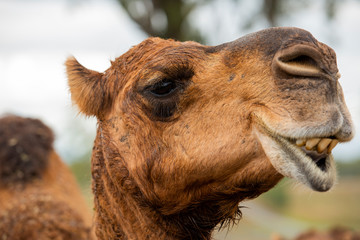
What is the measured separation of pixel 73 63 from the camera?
3.34 meters

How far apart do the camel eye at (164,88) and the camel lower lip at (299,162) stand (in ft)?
2.20

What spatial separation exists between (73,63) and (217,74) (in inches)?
50.4

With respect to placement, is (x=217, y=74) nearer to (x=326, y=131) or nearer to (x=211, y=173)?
(x=211, y=173)

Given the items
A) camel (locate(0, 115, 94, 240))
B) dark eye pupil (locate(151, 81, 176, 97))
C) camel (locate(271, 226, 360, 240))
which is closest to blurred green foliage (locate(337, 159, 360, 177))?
camel (locate(271, 226, 360, 240))

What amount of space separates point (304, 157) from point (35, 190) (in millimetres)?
3510

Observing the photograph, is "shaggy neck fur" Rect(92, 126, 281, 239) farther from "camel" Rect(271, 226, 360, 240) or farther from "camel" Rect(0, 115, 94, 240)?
"camel" Rect(271, 226, 360, 240)

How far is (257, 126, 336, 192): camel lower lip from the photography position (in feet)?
7.13

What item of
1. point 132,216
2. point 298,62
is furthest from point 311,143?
point 132,216

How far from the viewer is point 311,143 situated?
7.11 feet

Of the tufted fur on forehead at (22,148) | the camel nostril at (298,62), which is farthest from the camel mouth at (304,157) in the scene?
the tufted fur on forehead at (22,148)

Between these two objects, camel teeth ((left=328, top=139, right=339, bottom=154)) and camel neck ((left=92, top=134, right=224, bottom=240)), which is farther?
camel neck ((left=92, top=134, right=224, bottom=240))

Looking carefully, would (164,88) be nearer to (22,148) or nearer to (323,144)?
(323,144)

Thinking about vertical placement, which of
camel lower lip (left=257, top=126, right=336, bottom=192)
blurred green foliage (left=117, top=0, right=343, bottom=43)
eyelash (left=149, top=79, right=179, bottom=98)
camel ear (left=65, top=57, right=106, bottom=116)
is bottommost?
camel lower lip (left=257, top=126, right=336, bottom=192)

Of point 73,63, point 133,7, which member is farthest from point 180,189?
point 133,7
